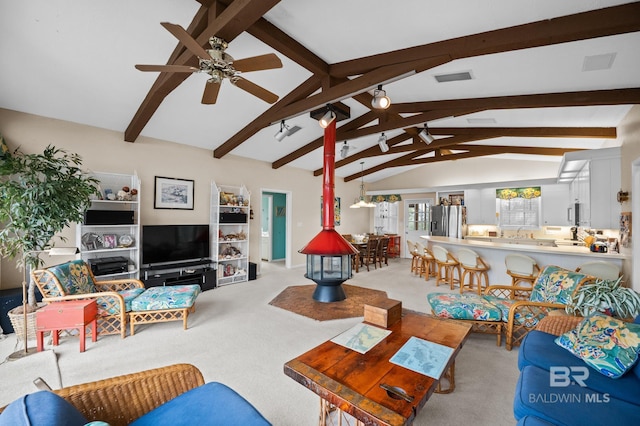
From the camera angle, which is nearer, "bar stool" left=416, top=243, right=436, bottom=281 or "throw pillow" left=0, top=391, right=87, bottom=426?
"throw pillow" left=0, top=391, right=87, bottom=426

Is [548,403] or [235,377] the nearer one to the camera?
[548,403]

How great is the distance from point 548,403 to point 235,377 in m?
2.17

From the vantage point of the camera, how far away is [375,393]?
57.5 inches

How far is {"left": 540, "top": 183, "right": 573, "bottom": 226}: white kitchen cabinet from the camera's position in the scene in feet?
21.6

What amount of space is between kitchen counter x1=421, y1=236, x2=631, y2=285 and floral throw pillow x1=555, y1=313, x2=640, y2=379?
2471mm

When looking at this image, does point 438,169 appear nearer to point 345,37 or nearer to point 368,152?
point 368,152

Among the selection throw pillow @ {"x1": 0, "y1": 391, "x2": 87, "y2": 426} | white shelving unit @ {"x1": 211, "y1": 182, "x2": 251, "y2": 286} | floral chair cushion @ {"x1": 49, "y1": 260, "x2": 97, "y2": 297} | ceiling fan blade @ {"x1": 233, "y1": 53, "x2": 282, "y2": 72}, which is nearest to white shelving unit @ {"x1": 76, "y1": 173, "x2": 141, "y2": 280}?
floral chair cushion @ {"x1": 49, "y1": 260, "x2": 97, "y2": 297}

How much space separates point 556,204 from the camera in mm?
6711

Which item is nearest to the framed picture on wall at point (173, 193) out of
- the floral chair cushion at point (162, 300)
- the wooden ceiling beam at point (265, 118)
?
the wooden ceiling beam at point (265, 118)

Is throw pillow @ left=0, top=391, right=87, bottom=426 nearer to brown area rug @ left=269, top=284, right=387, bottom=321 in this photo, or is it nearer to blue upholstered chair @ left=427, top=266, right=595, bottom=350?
brown area rug @ left=269, top=284, right=387, bottom=321

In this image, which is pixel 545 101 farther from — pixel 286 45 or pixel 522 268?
pixel 286 45

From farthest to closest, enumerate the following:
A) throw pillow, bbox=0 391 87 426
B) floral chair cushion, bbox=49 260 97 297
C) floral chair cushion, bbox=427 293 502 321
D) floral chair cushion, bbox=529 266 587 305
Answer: floral chair cushion, bbox=49 260 97 297 < floral chair cushion, bbox=427 293 502 321 < floral chair cushion, bbox=529 266 587 305 < throw pillow, bbox=0 391 87 426

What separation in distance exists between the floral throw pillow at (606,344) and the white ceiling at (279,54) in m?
2.20

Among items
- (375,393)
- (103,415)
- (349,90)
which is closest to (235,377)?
(103,415)
